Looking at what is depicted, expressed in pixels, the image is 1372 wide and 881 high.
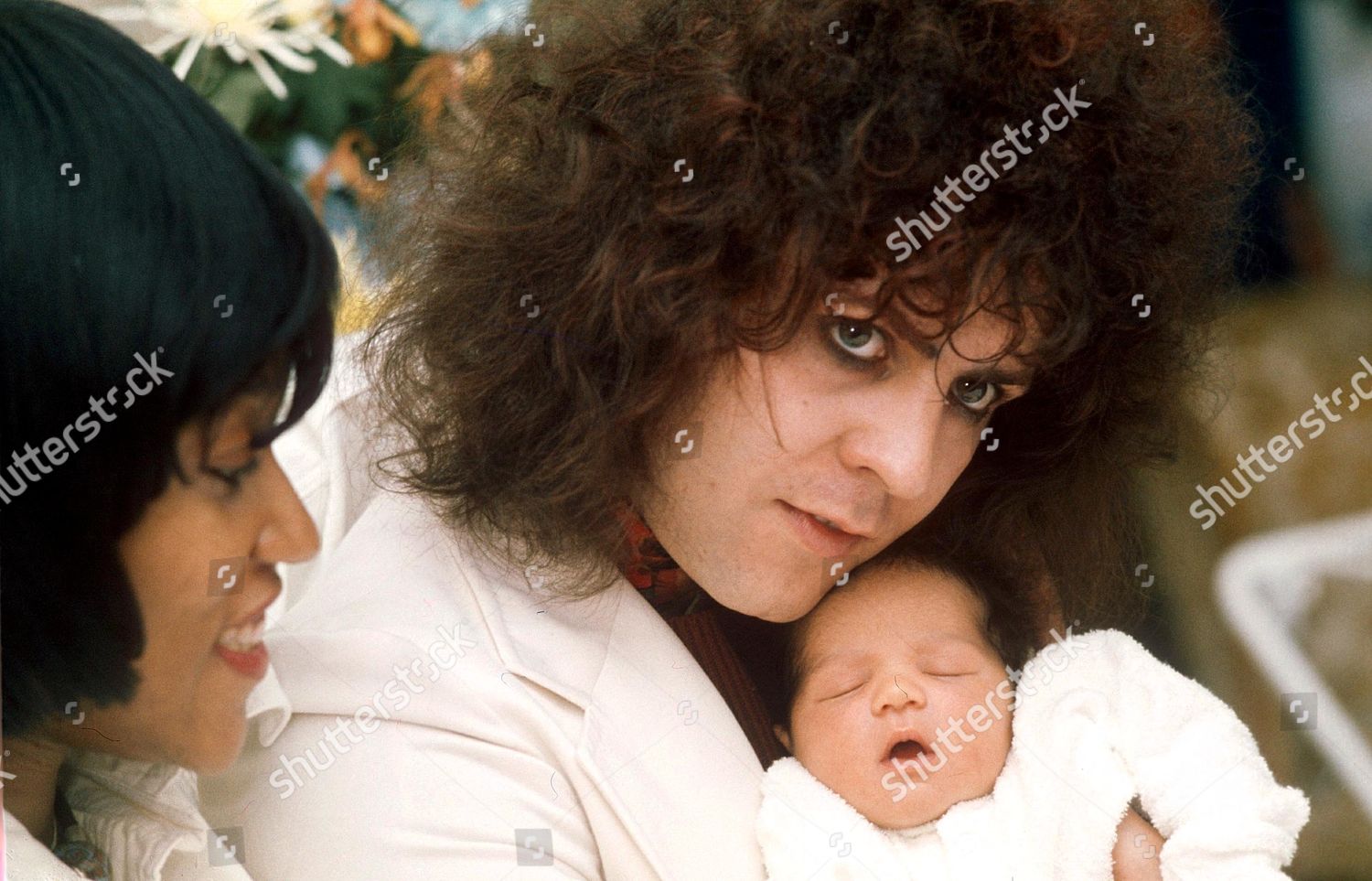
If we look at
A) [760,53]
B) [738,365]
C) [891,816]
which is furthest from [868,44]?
[891,816]

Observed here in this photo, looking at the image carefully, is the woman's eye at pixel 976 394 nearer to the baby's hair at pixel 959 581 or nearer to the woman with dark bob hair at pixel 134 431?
the baby's hair at pixel 959 581

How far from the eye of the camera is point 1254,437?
3.95 feet

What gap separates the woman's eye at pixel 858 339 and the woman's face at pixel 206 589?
1.43 ft

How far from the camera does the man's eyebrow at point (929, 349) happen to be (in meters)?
0.99

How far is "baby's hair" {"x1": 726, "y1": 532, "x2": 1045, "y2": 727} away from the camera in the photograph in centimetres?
109

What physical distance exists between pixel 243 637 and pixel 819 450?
1.58ft

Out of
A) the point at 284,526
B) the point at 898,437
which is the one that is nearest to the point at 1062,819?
the point at 898,437

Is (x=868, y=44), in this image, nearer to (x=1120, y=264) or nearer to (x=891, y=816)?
(x=1120, y=264)

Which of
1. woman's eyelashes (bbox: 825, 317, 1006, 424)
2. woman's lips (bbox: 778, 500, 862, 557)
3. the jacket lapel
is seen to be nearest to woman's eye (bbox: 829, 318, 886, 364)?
woman's eyelashes (bbox: 825, 317, 1006, 424)

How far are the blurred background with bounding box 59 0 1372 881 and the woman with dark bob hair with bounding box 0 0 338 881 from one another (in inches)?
7.5

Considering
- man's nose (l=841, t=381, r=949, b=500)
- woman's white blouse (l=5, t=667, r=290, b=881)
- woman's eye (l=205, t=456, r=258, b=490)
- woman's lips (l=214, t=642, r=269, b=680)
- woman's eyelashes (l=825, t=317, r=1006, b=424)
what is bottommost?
woman's white blouse (l=5, t=667, r=290, b=881)

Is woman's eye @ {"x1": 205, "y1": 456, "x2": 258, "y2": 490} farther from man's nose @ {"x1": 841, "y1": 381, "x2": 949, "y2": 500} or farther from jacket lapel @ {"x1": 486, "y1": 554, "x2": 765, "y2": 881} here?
man's nose @ {"x1": 841, "y1": 381, "x2": 949, "y2": 500}

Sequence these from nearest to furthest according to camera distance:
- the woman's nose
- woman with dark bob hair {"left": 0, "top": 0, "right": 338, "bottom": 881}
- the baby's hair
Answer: woman with dark bob hair {"left": 0, "top": 0, "right": 338, "bottom": 881} → the woman's nose → the baby's hair

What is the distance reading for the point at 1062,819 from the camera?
3.34ft
